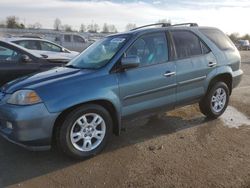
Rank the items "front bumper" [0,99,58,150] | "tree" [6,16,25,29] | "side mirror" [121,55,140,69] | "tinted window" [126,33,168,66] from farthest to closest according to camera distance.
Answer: "tree" [6,16,25,29] → "tinted window" [126,33,168,66] → "side mirror" [121,55,140,69] → "front bumper" [0,99,58,150]

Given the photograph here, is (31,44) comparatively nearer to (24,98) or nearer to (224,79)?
(224,79)

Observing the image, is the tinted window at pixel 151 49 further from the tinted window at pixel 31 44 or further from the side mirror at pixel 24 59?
the tinted window at pixel 31 44

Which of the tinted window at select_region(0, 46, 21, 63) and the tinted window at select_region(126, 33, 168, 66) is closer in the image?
the tinted window at select_region(126, 33, 168, 66)

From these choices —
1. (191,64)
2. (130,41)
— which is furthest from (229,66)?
(130,41)

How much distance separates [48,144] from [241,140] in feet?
9.74

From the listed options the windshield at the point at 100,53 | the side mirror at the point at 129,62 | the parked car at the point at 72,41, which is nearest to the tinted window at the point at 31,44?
the windshield at the point at 100,53

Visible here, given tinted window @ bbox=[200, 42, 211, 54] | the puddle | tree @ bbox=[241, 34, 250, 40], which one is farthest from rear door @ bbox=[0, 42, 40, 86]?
tree @ bbox=[241, 34, 250, 40]

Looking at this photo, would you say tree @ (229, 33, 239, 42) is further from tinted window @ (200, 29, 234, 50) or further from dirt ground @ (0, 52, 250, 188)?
dirt ground @ (0, 52, 250, 188)

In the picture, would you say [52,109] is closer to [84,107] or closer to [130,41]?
[84,107]

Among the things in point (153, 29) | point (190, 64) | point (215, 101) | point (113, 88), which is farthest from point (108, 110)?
point (215, 101)

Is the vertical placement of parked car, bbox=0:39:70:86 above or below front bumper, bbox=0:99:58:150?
above

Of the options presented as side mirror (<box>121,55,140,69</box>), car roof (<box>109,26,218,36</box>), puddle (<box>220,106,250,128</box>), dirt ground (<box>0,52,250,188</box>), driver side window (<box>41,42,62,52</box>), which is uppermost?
car roof (<box>109,26,218,36</box>)

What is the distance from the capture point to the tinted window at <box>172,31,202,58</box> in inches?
210

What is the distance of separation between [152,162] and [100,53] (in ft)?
6.20
